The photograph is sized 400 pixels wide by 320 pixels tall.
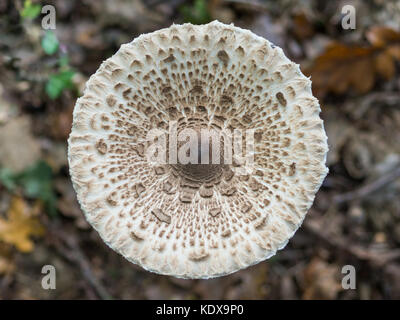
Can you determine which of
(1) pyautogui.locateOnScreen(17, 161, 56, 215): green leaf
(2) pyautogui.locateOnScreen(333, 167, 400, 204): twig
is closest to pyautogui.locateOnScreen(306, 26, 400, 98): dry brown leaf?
(2) pyautogui.locateOnScreen(333, 167, 400, 204): twig

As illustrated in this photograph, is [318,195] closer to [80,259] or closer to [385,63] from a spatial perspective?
[385,63]

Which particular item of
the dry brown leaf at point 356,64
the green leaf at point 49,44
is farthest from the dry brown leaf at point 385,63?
the green leaf at point 49,44

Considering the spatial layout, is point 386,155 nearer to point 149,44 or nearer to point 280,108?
point 280,108

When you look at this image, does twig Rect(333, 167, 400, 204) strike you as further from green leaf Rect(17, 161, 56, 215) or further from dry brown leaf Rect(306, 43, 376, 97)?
green leaf Rect(17, 161, 56, 215)

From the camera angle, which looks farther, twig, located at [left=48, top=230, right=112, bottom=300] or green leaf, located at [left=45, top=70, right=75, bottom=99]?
twig, located at [left=48, top=230, right=112, bottom=300]

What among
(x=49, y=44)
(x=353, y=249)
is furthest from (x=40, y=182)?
(x=353, y=249)
